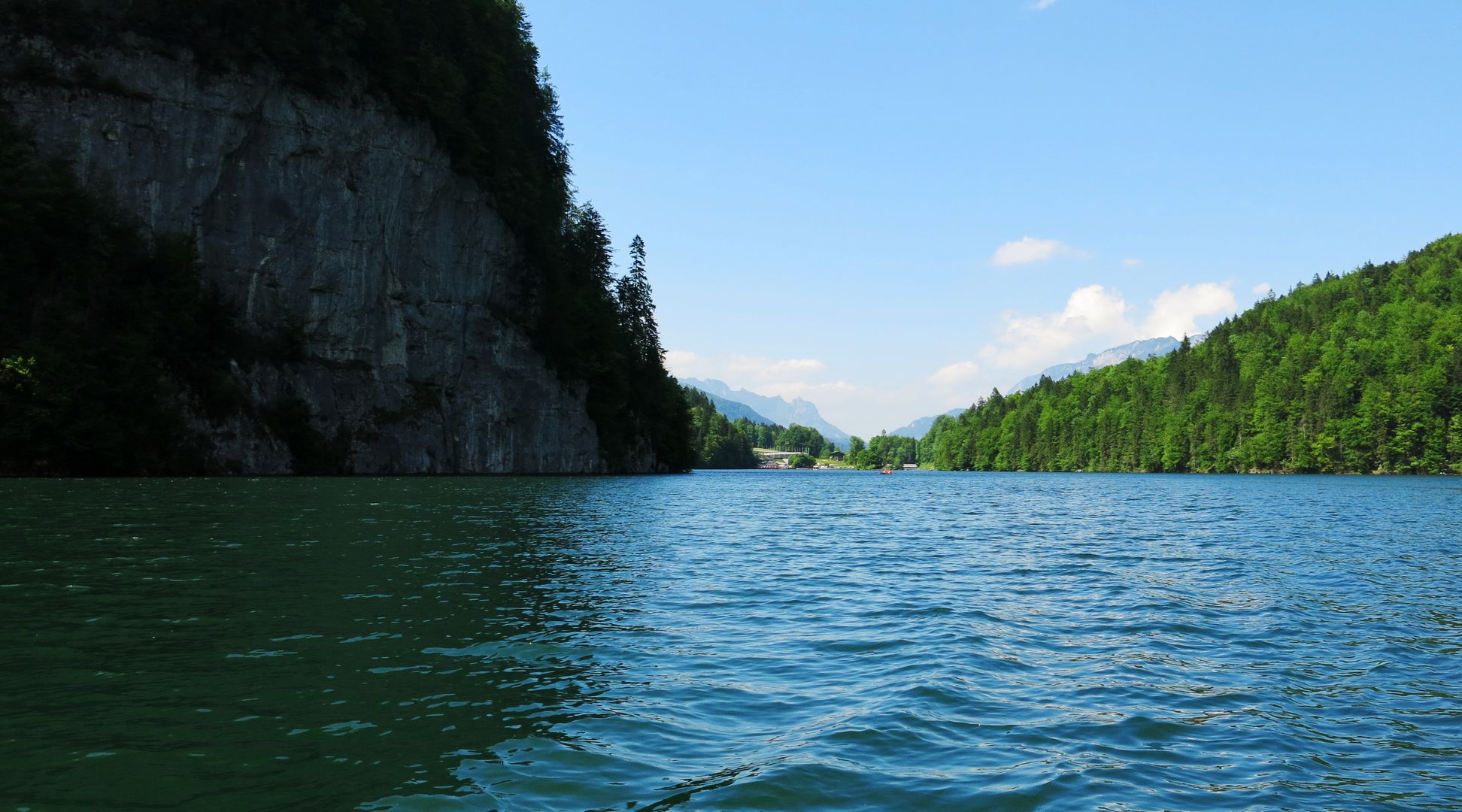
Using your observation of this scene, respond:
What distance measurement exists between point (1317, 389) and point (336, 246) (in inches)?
5413

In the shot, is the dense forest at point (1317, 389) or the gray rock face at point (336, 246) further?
the dense forest at point (1317, 389)

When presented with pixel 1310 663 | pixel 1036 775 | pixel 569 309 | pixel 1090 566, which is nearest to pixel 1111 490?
pixel 569 309

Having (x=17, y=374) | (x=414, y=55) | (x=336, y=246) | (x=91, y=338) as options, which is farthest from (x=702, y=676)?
(x=414, y=55)

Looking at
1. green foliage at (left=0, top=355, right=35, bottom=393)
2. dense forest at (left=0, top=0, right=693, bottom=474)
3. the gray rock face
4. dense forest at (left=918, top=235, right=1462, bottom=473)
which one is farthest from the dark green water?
dense forest at (left=918, top=235, right=1462, bottom=473)

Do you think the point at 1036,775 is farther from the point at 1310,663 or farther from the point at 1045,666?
the point at 1310,663

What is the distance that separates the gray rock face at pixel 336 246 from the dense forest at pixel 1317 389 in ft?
373

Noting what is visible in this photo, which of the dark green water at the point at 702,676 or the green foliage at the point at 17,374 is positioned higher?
the green foliage at the point at 17,374

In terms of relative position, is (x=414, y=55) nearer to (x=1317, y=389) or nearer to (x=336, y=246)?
(x=336, y=246)

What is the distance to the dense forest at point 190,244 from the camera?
161ft

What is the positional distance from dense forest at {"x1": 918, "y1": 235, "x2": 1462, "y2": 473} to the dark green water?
11891 centimetres

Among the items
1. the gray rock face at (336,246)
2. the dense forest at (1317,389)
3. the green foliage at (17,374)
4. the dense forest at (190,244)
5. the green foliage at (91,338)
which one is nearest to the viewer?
the green foliage at (17,374)

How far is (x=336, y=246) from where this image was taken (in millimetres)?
66875

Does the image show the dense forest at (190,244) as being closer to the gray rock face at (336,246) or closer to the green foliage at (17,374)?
the green foliage at (17,374)

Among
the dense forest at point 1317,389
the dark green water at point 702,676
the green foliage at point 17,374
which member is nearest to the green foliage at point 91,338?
the green foliage at point 17,374
